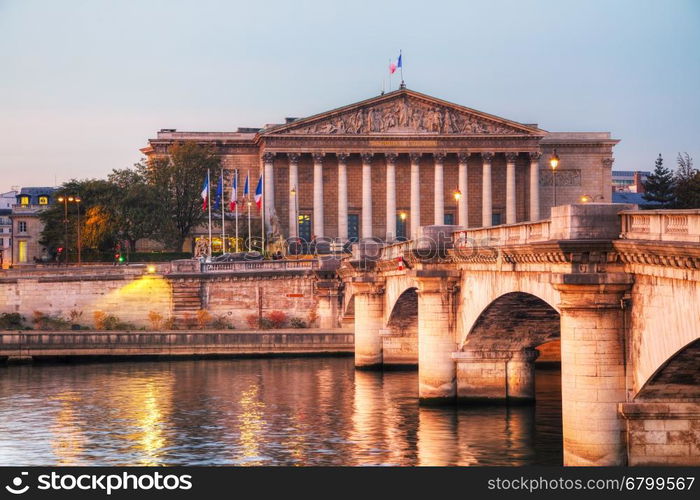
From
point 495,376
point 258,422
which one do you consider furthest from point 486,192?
point 258,422

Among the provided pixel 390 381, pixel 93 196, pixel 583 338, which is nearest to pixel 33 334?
pixel 390 381

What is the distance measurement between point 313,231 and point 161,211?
2288cm

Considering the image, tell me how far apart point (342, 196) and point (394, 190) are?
5532mm

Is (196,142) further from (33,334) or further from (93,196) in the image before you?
(33,334)

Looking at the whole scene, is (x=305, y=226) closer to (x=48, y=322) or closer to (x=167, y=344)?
(x=48, y=322)

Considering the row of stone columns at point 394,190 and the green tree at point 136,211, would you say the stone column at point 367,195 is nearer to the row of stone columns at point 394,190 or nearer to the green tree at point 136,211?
the row of stone columns at point 394,190

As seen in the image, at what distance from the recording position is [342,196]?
5477 inches

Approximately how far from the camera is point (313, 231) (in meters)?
139

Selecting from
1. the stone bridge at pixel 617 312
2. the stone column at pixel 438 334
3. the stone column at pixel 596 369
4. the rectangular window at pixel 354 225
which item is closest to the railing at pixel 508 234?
the stone bridge at pixel 617 312

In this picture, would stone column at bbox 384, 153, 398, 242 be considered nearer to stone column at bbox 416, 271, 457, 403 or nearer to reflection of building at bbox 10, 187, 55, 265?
reflection of building at bbox 10, 187, 55, 265

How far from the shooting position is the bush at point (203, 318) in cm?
9844

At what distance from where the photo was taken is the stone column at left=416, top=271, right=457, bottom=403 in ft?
168

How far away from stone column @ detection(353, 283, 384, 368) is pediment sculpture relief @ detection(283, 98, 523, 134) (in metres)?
67.3

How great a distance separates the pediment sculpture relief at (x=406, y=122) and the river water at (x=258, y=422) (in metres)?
67.2
